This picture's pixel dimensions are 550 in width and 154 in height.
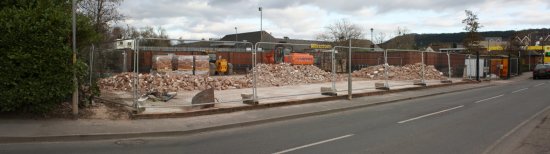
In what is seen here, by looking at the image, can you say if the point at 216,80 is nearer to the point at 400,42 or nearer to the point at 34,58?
the point at 34,58

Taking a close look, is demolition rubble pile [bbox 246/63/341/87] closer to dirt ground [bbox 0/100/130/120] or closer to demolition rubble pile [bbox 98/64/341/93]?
demolition rubble pile [bbox 98/64/341/93]

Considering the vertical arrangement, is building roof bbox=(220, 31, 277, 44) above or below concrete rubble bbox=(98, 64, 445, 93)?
above

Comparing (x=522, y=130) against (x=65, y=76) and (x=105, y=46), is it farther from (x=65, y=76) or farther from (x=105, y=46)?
(x=105, y=46)

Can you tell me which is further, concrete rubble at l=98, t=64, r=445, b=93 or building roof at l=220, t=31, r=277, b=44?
building roof at l=220, t=31, r=277, b=44

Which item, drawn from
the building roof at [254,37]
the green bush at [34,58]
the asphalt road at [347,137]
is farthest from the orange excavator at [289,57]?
the building roof at [254,37]

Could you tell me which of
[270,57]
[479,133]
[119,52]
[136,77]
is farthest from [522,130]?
[270,57]

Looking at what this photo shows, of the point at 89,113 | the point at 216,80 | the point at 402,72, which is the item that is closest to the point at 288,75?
the point at 216,80

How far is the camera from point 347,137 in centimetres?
999

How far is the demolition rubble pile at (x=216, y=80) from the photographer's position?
20.1 m

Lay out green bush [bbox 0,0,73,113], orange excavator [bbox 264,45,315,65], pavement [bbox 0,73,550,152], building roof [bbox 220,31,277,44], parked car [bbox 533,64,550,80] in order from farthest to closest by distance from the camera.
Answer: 1. building roof [bbox 220,31,277,44]
2. parked car [bbox 533,64,550,80]
3. orange excavator [bbox 264,45,315,65]
4. green bush [bbox 0,0,73,113]
5. pavement [bbox 0,73,550,152]

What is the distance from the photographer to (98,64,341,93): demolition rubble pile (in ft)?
66.0

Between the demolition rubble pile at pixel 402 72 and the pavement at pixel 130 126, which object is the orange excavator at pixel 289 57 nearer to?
the demolition rubble pile at pixel 402 72

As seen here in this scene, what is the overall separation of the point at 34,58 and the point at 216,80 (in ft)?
43.9

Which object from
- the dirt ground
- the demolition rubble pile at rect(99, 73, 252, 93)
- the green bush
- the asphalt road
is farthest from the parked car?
the green bush
